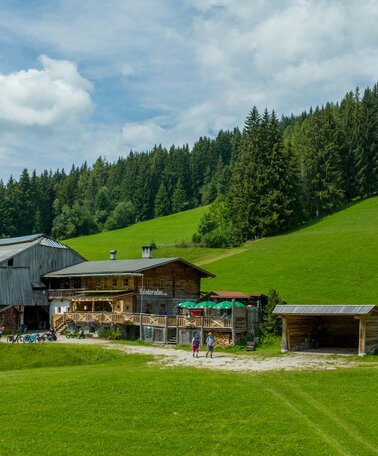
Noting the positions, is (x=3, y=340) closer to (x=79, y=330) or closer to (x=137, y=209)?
(x=79, y=330)

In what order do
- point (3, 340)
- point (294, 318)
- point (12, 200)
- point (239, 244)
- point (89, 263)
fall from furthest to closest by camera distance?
1. point (12, 200)
2. point (239, 244)
3. point (89, 263)
4. point (3, 340)
5. point (294, 318)

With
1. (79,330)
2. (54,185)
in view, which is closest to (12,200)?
(54,185)

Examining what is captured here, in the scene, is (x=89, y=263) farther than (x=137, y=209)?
No

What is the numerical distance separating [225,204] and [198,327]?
62706mm

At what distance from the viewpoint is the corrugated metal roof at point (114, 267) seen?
52.2 meters

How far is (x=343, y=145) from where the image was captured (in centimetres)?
10850

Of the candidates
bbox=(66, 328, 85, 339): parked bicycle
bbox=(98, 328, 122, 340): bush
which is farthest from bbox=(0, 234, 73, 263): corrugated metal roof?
bbox=(98, 328, 122, 340): bush

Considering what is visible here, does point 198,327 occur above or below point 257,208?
below

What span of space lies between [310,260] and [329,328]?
25.0 m

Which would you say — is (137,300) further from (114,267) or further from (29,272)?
(29,272)

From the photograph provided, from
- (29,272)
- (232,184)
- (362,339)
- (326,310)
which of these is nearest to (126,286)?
(29,272)

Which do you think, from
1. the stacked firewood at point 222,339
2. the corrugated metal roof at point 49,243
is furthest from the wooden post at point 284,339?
the corrugated metal roof at point 49,243

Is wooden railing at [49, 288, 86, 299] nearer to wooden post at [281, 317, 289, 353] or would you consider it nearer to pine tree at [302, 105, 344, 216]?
wooden post at [281, 317, 289, 353]

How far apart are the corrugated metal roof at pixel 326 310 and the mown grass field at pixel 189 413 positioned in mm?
6264
